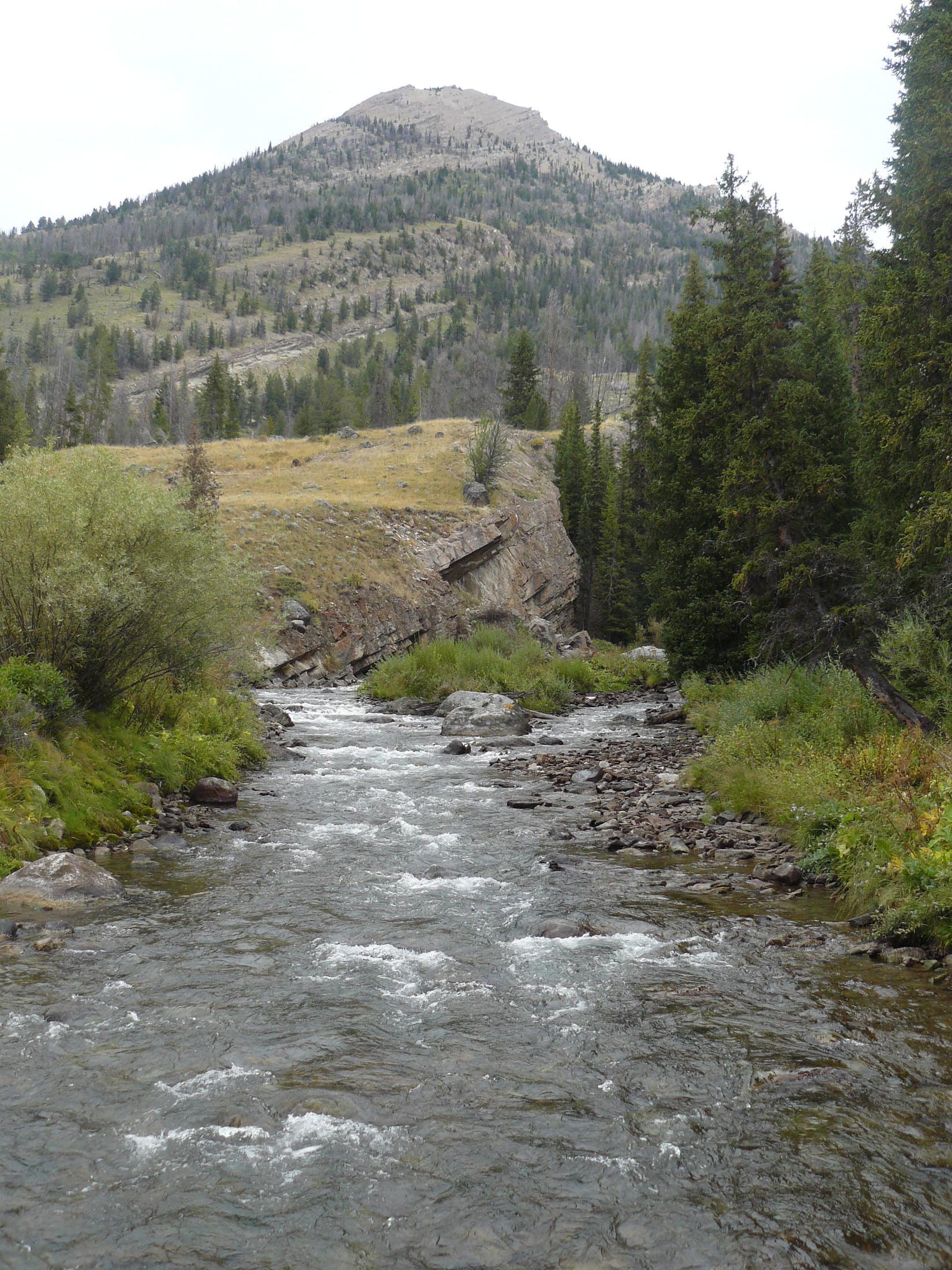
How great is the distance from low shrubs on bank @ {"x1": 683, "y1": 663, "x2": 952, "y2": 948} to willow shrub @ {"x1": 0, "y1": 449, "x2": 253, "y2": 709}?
911 cm

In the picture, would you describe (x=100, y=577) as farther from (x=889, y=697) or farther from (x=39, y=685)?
(x=889, y=697)

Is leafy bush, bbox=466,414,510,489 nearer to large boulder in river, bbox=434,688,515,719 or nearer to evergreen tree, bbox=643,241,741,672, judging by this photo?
evergreen tree, bbox=643,241,741,672

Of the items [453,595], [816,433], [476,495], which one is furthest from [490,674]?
[476,495]

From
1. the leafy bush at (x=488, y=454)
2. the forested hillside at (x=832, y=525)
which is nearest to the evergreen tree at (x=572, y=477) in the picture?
the leafy bush at (x=488, y=454)

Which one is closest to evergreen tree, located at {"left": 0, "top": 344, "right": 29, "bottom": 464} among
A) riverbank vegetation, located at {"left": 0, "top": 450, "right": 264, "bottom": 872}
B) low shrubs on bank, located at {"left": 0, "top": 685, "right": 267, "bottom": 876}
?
low shrubs on bank, located at {"left": 0, "top": 685, "right": 267, "bottom": 876}

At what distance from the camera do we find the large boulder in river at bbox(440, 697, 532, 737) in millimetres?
21734

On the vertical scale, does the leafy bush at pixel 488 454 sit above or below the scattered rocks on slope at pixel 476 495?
above

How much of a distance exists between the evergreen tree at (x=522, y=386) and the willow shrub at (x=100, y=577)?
72236 mm

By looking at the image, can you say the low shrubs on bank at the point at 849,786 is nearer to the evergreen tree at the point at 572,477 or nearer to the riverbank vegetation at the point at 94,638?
the riverbank vegetation at the point at 94,638

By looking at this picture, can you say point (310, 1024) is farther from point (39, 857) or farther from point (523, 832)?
point (523, 832)

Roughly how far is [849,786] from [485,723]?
1290cm

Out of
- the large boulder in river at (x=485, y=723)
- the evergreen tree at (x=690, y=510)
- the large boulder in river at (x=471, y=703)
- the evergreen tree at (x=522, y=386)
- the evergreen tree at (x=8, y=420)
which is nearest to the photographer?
the large boulder in river at (x=485, y=723)

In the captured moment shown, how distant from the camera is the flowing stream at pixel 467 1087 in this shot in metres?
3.79

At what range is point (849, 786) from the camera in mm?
10086
